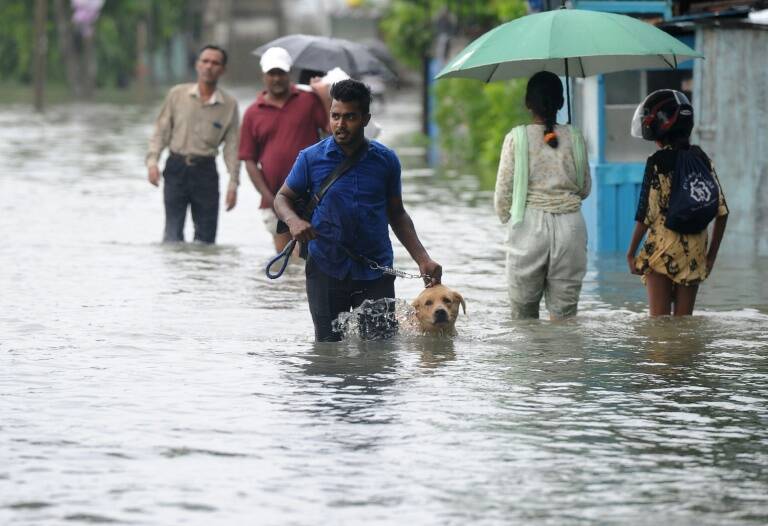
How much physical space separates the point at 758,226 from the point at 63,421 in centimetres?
828

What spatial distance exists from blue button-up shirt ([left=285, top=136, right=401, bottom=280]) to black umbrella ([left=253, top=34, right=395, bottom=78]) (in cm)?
475

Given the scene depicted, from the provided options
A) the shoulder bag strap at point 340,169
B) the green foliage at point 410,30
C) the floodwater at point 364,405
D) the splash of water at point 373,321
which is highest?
the green foliage at point 410,30

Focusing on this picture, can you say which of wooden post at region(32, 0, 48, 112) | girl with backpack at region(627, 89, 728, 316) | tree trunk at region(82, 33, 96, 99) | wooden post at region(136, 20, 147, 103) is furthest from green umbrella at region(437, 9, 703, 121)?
wooden post at region(136, 20, 147, 103)

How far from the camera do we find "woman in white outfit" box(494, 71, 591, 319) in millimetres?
10188

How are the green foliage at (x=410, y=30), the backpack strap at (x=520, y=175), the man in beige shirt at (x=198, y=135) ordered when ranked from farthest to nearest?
the green foliage at (x=410, y=30), the man in beige shirt at (x=198, y=135), the backpack strap at (x=520, y=175)

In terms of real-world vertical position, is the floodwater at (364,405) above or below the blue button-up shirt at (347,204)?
below

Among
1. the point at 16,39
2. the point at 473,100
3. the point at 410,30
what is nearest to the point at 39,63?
the point at 16,39

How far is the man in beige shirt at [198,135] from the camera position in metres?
15.0

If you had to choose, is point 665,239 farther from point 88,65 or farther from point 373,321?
point 88,65

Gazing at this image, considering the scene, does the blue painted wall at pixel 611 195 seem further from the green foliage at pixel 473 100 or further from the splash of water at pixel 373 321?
the green foliage at pixel 473 100

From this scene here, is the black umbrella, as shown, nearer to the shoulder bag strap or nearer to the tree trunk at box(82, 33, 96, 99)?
the shoulder bag strap

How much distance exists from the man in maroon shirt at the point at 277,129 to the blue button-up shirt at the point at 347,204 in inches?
158

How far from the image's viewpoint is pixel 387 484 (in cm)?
691

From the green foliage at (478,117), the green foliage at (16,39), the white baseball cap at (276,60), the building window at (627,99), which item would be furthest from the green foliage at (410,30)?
the green foliage at (16,39)
